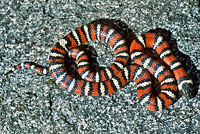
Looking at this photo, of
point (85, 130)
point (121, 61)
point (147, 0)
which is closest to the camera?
point (85, 130)

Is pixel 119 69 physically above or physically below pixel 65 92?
above

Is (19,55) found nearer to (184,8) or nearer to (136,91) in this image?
(136,91)

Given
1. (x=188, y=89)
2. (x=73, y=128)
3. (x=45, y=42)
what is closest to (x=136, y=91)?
(x=188, y=89)
